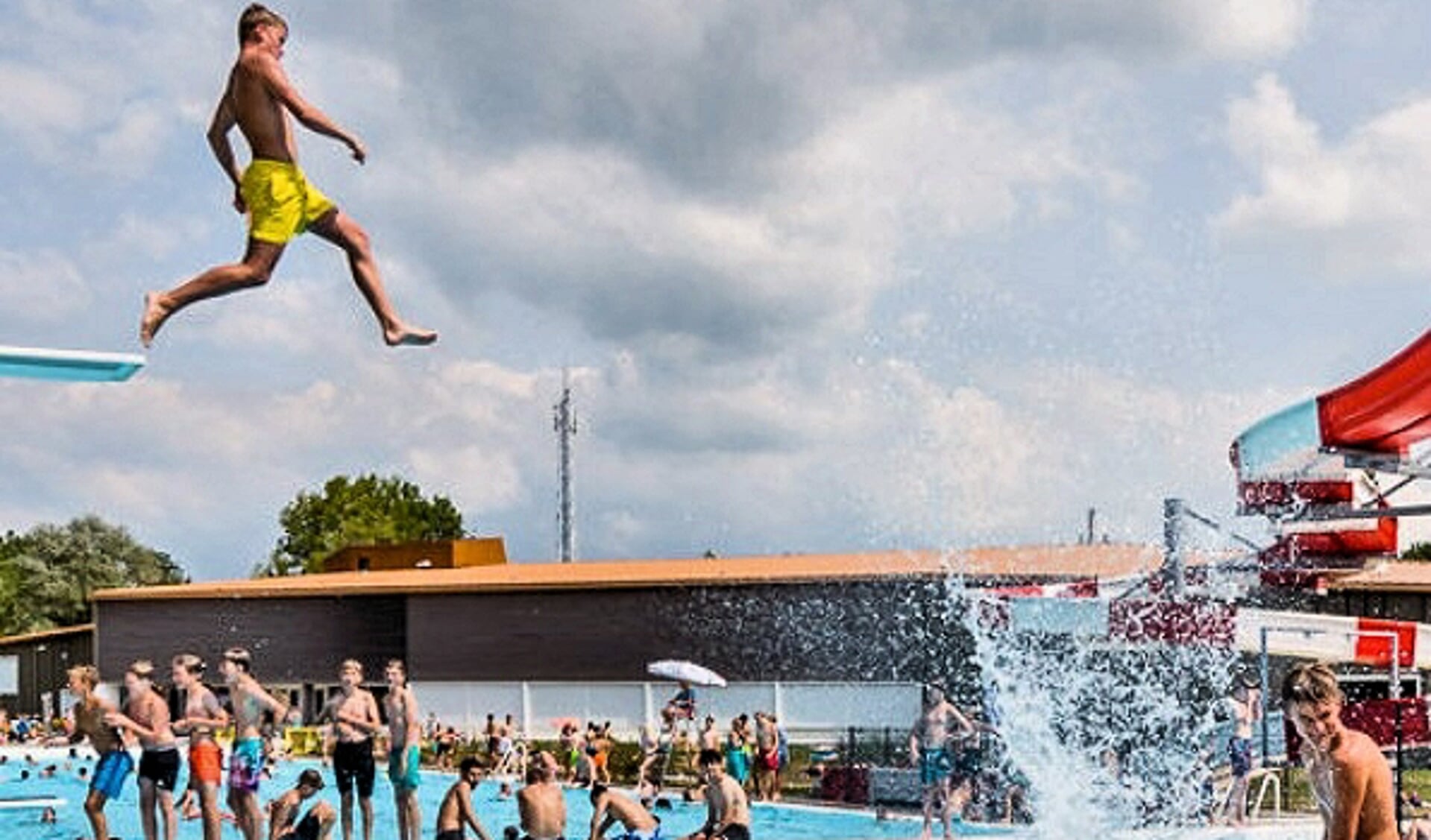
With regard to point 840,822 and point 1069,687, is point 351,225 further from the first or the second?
point 1069,687

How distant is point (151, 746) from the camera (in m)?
13.9

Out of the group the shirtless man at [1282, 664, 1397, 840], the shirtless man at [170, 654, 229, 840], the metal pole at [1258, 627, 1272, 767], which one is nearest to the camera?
the shirtless man at [1282, 664, 1397, 840]

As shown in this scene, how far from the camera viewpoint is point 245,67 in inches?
284

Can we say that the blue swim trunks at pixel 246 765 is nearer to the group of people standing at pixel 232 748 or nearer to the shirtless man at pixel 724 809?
the group of people standing at pixel 232 748

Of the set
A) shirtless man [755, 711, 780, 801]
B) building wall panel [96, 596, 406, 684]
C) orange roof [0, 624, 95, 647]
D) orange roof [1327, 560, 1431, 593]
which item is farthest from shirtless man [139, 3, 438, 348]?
orange roof [0, 624, 95, 647]

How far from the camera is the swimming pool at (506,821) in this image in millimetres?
17969

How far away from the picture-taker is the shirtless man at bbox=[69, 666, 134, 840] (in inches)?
546

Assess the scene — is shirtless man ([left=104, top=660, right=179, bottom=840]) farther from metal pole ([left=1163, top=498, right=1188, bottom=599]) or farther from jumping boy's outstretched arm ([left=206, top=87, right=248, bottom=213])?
metal pole ([left=1163, top=498, right=1188, bottom=599])

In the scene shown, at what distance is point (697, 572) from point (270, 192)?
105 feet

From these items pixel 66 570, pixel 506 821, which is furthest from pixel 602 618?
pixel 66 570

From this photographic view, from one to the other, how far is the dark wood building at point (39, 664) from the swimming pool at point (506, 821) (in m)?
23.4

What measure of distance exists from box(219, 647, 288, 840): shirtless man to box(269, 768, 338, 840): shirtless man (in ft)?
0.83

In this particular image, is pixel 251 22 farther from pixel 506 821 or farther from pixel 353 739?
pixel 506 821

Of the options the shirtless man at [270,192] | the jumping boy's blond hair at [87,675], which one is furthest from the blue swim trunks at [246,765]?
the shirtless man at [270,192]
